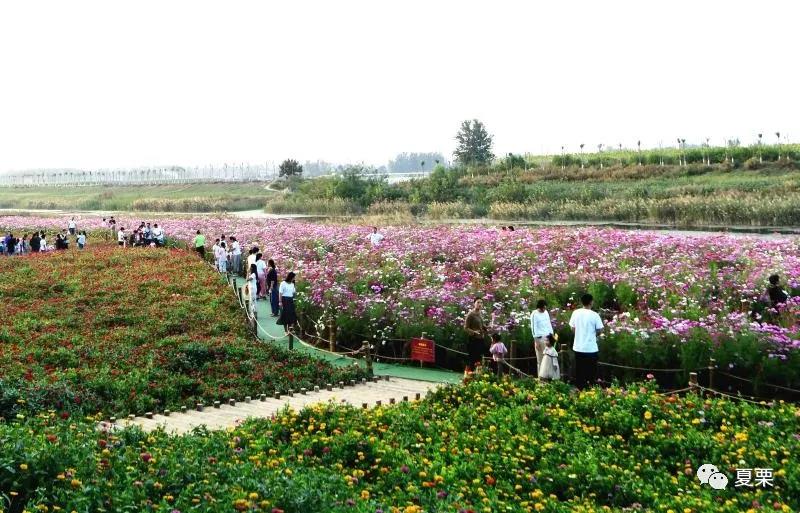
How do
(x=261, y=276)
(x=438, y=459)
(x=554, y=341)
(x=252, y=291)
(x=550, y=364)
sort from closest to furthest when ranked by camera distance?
1. (x=438, y=459)
2. (x=550, y=364)
3. (x=554, y=341)
4. (x=252, y=291)
5. (x=261, y=276)

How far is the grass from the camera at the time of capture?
68.4 m

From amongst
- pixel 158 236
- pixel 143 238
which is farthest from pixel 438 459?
pixel 143 238

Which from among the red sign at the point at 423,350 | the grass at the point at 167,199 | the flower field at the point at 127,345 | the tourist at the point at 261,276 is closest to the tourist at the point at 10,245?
the flower field at the point at 127,345

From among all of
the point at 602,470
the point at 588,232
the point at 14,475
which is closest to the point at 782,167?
the point at 588,232

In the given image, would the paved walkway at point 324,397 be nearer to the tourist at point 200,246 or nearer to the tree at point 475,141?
the tourist at point 200,246

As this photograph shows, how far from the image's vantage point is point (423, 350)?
15211mm

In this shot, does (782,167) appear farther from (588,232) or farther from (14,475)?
(14,475)

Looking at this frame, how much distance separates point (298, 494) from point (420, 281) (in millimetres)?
12138

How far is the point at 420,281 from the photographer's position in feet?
62.0

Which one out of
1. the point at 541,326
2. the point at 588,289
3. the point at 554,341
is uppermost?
the point at 541,326

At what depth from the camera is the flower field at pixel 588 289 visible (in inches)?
507

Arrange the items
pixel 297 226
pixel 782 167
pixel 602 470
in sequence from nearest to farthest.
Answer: pixel 602 470, pixel 297 226, pixel 782 167

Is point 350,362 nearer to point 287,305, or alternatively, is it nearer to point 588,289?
point 287,305

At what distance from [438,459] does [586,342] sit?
4264 mm
